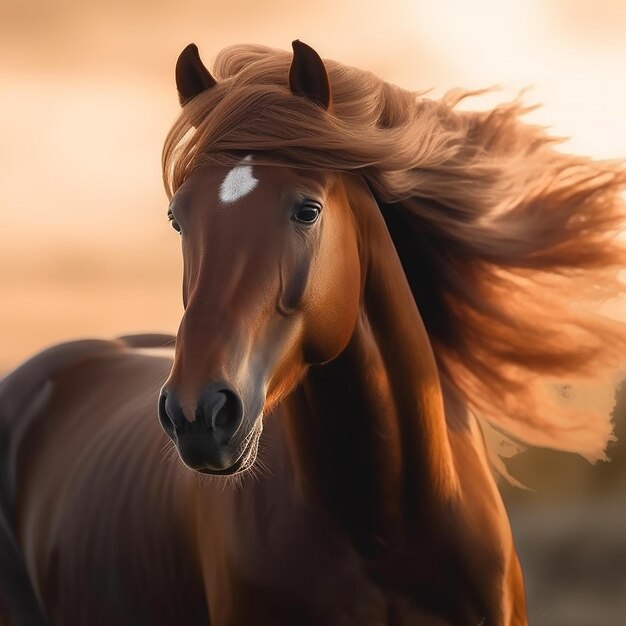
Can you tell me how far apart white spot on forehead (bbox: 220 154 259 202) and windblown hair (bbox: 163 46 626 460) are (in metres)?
0.40

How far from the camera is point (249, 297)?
8.02 ft

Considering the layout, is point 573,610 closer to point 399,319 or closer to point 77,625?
point 77,625

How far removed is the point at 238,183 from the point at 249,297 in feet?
1.01

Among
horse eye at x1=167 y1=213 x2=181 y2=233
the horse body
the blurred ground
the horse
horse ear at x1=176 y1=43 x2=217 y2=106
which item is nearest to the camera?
the horse

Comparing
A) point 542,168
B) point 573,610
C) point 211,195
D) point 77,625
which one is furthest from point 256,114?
point 573,610

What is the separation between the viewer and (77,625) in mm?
4047

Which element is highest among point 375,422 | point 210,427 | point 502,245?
point 502,245

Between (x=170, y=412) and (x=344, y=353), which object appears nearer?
(x=170, y=412)

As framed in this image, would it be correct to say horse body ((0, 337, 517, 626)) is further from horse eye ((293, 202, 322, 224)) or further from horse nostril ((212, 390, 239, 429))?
horse nostril ((212, 390, 239, 429))

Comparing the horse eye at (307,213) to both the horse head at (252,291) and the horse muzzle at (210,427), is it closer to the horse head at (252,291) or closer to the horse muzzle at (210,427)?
the horse head at (252,291)

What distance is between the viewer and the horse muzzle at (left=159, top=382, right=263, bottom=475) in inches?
89.7

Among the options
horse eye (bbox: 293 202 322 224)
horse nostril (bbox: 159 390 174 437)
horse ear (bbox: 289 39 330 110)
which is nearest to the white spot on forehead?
horse eye (bbox: 293 202 322 224)

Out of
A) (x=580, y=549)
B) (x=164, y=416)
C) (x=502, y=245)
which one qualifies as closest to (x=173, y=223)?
(x=164, y=416)

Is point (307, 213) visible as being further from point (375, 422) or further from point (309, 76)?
point (375, 422)
